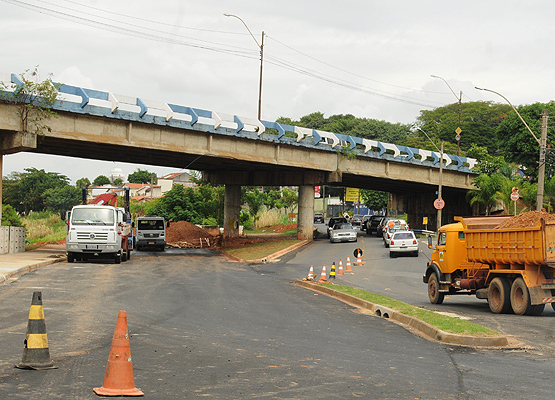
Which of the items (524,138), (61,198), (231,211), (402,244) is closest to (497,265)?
(402,244)

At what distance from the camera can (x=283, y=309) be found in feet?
48.6

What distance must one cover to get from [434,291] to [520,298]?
11.5 feet

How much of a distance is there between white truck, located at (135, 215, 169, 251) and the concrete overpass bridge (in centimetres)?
427

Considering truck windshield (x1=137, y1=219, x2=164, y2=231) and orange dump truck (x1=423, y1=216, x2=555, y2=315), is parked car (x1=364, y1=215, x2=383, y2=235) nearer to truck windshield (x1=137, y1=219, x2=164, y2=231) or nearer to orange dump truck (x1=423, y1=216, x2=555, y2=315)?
truck windshield (x1=137, y1=219, x2=164, y2=231)

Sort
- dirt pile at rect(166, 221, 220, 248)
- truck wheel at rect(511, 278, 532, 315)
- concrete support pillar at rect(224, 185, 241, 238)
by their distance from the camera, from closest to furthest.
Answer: truck wheel at rect(511, 278, 532, 315) < dirt pile at rect(166, 221, 220, 248) < concrete support pillar at rect(224, 185, 241, 238)

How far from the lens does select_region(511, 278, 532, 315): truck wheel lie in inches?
610

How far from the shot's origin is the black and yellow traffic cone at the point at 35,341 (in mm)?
7402

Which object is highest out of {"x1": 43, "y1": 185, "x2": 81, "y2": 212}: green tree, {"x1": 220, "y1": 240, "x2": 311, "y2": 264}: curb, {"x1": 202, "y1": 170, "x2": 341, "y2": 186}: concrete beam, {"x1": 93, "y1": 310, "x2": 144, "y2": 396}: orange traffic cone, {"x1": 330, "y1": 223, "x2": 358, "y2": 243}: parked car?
{"x1": 202, "y1": 170, "x2": 341, "y2": 186}: concrete beam

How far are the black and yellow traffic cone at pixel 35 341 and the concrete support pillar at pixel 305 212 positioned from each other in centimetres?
4307

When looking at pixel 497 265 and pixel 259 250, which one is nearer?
pixel 497 265

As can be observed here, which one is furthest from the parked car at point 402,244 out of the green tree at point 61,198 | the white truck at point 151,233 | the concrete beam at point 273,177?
the green tree at point 61,198

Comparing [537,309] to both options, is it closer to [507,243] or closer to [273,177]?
[507,243]

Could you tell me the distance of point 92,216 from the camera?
90.5ft

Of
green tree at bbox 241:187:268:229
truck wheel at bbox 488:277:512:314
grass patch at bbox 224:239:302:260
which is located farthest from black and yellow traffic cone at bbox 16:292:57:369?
green tree at bbox 241:187:268:229
